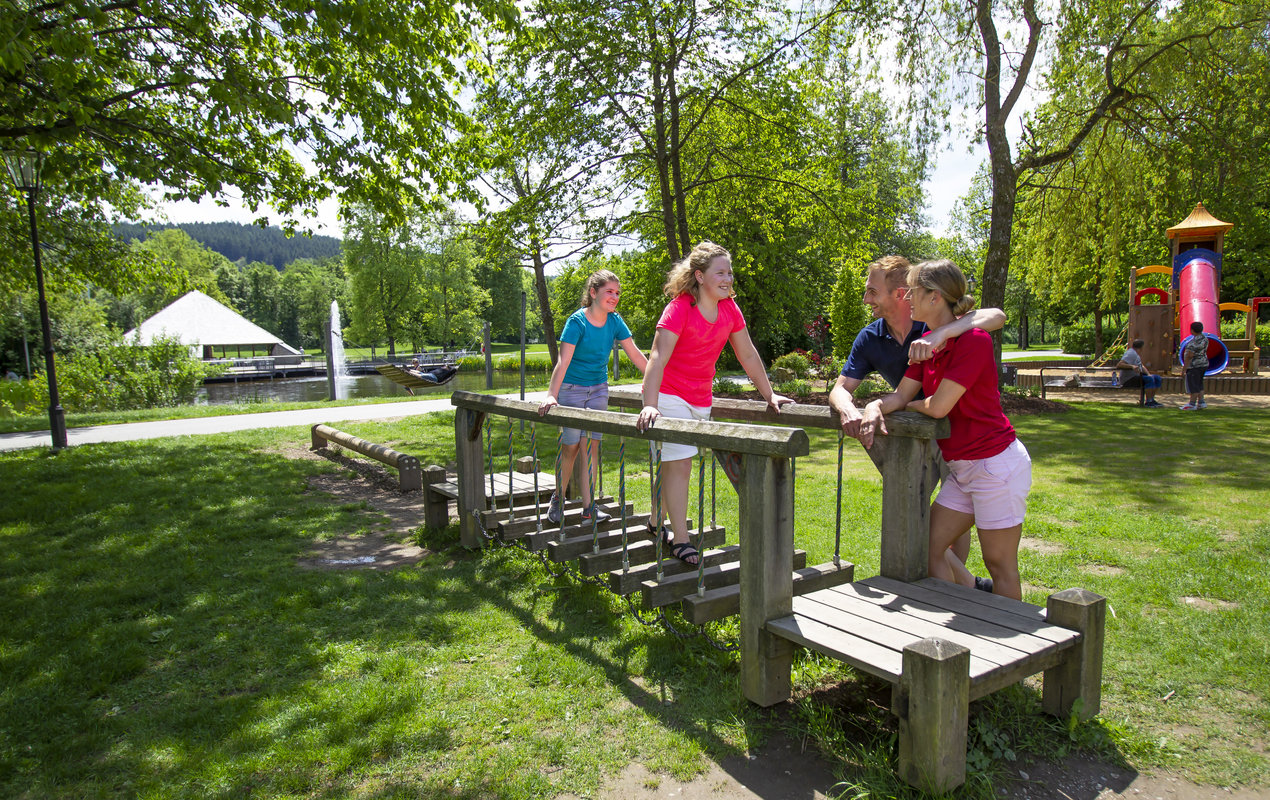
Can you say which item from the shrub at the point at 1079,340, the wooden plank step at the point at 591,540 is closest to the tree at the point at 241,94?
the wooden plank step at the point at 591,540

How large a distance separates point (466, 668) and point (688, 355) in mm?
1991

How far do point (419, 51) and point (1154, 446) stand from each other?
34.9 feet

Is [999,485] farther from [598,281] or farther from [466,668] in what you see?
[598,281]

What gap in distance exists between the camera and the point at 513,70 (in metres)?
13.3

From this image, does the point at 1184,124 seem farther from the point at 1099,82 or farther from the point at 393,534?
the point at 393,534

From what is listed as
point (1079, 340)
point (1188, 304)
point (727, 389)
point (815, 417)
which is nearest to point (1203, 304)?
point (1188, 304)

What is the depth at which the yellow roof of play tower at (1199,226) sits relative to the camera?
1652 centimetres

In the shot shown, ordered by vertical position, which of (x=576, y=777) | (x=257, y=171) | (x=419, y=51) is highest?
(x=419, y=51)

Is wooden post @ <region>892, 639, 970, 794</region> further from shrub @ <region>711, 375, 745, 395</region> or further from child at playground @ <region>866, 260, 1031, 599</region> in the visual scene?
shrub @ <region>711, 375, 745, 395</region>

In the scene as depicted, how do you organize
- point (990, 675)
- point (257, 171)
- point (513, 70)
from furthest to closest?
1. point (513, 70)
2. point (257, 171)
3. point (990, 675)

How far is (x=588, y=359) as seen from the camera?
536 cm

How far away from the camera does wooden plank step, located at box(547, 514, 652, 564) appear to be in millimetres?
4164

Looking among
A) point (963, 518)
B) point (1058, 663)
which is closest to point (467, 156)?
point (963, 518)

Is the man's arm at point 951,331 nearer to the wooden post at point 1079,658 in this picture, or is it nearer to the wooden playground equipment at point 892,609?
the wooden playground equipment at point 892,609
